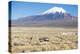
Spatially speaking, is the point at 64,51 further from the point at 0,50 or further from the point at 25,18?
the point at 0,50

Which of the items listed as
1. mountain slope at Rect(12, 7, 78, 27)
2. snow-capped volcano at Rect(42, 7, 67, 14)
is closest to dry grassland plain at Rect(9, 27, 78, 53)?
mountain slope at Rect(12, 7, 78, 27)

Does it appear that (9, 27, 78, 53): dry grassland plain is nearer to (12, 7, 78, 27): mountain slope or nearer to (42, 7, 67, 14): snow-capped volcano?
(12, 7, 78, 27): mountain slope

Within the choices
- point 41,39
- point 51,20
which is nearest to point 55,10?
point 51,20

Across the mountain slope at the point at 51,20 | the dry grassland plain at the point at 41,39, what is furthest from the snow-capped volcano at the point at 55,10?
the dry grassland plain at the point at 41,39

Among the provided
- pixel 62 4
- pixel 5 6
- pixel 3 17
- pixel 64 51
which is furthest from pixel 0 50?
pixel 62 4

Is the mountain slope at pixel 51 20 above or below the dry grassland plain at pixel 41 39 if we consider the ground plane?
above

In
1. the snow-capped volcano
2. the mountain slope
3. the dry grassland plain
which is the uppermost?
the snow-capped volcano

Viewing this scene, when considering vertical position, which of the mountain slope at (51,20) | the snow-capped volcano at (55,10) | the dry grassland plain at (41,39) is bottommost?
the dry grassland plain at (41,39)

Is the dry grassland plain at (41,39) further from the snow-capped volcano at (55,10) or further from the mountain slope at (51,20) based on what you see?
the snow-capped volcano at (55,10)
